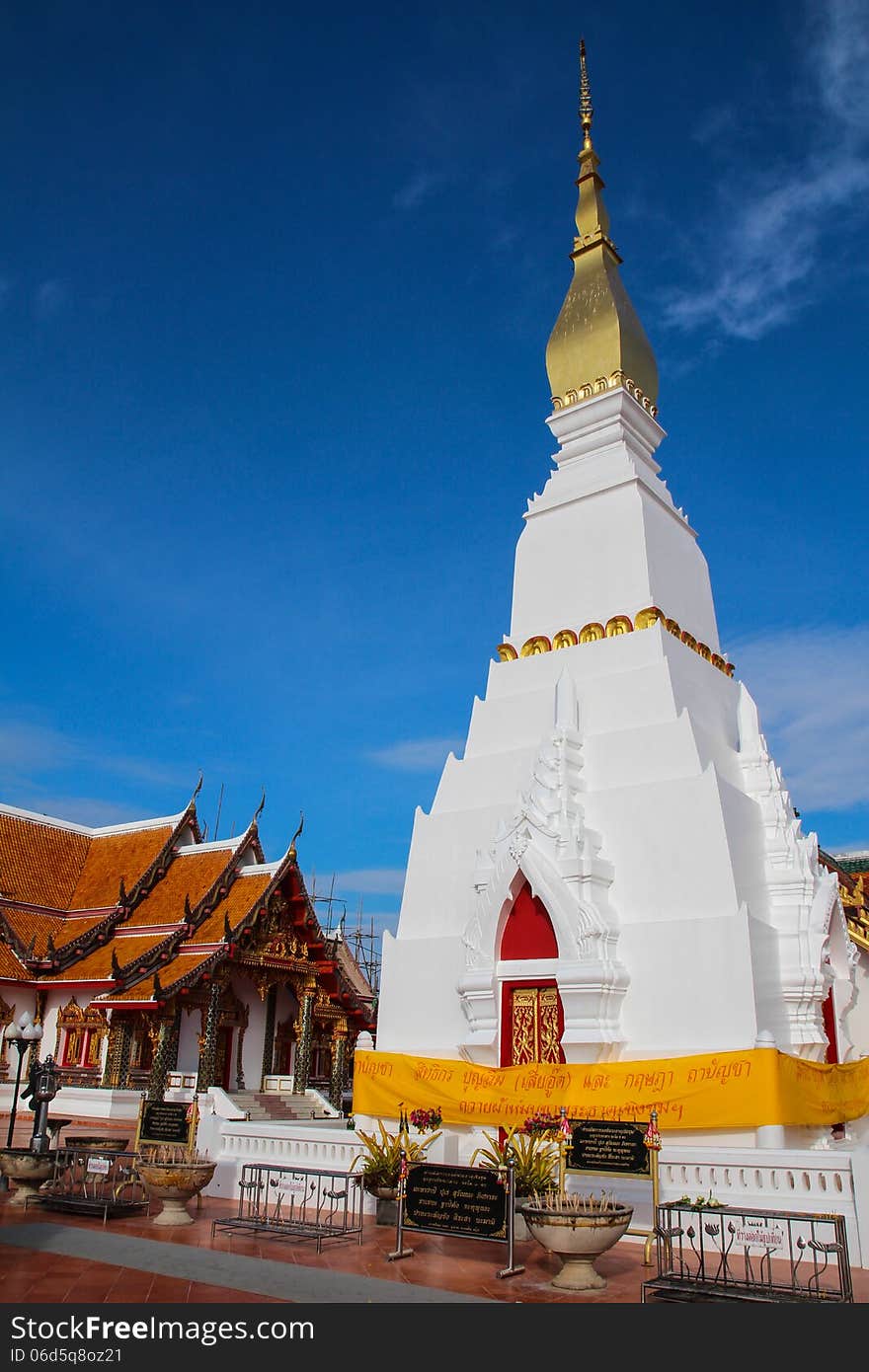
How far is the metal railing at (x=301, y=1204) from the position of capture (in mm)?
8688

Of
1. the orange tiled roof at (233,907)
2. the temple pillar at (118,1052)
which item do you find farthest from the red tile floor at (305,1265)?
the orange tiled roof at (233,907)

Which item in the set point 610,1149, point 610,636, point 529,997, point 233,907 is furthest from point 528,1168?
point 233,907

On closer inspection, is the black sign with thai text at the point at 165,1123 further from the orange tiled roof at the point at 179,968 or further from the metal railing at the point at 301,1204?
the orange tiled roof at the point at 179,968

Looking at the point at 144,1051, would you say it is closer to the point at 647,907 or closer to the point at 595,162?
the point at 647,907

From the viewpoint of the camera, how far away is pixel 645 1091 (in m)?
10.4

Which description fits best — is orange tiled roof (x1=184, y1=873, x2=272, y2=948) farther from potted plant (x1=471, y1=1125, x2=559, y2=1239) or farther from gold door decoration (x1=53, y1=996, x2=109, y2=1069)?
potted plant (x1=471, y1=1125, x2=559, y2=1239)

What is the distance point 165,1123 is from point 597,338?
13.5m

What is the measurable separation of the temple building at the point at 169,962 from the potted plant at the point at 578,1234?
43.8 feet

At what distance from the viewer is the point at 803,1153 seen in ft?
27.9

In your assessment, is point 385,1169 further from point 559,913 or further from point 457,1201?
point 559,913

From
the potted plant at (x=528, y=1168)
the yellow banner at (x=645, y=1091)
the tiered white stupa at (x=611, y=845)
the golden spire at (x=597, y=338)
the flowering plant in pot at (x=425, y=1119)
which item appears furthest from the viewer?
the golden spire at (x=597, y=338)

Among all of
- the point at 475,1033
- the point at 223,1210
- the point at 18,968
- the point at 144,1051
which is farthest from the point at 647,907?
the point at 18,968

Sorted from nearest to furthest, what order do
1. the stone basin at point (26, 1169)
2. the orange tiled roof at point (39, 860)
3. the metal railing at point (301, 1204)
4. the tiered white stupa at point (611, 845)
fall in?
the metal railing at point (301, 1204), the stone basin at point (26, 1169), the tiered white stupa at point (611, 845), the orange tiled roof at point (39, 860)

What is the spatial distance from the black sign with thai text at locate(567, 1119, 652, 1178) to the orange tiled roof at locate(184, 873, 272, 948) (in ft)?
42.1
